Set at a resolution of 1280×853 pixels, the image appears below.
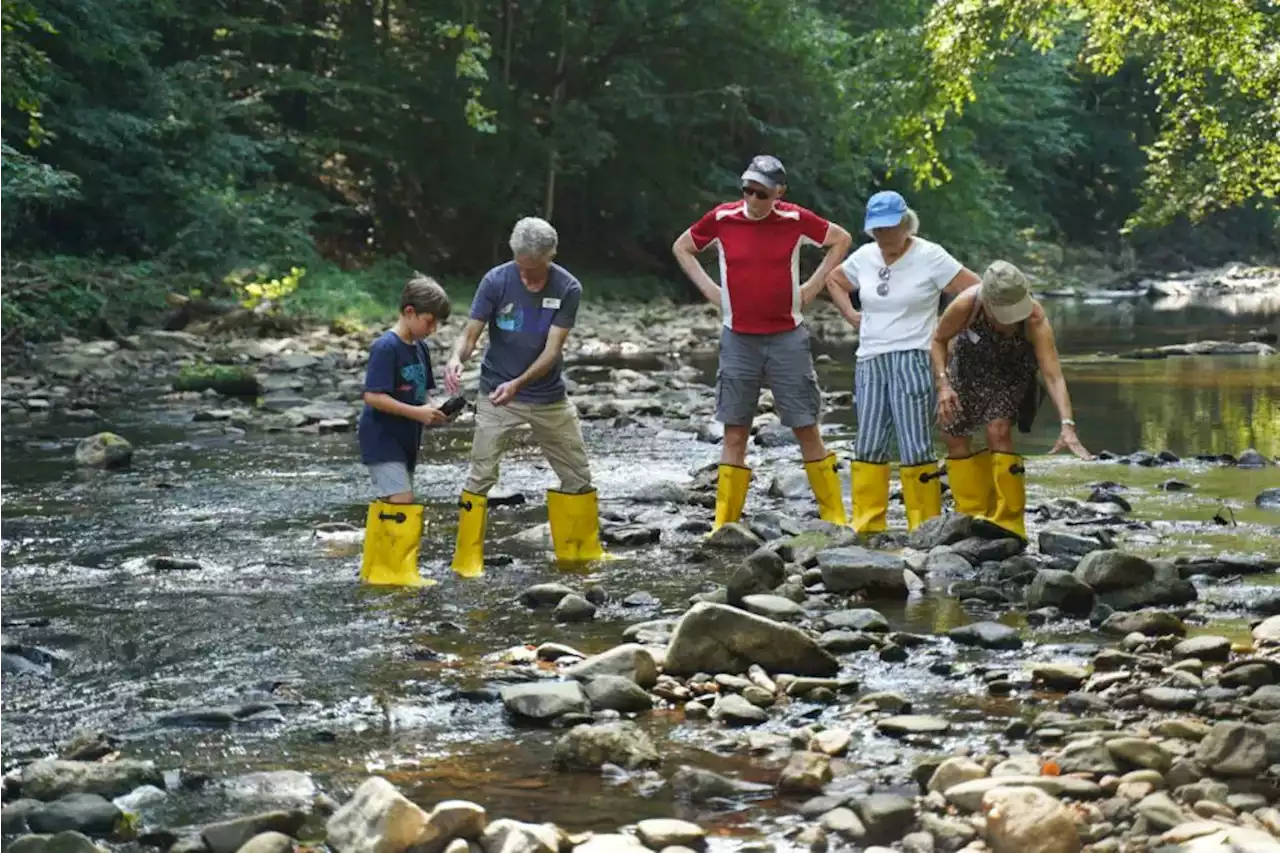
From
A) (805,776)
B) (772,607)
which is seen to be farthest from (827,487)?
(805,776)

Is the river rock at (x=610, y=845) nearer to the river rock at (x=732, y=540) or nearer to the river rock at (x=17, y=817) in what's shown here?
the river rock at (x=17, y=817)

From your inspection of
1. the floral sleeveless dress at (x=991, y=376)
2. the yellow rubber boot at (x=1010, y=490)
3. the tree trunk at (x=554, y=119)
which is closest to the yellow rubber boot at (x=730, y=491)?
the floral sleeveless dress at (x=991, y=376)

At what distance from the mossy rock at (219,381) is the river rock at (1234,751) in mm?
15483

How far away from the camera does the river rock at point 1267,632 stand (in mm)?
6758

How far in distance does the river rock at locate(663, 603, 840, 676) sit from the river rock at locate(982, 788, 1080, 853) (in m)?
1.85

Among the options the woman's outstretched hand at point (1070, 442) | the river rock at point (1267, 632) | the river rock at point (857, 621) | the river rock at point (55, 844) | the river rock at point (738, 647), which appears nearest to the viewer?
the river rock at point (55, 844)

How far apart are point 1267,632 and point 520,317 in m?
3.92

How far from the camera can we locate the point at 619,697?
6078 millimetres

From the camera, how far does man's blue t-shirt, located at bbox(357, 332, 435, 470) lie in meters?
→ 8.45

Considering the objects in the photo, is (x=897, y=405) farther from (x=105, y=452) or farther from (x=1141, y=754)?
(x=105, y=452)

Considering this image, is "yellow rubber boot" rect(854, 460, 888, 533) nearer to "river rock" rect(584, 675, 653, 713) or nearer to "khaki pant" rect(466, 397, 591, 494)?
"khaki pant" rect(466, 397, 591, 494)

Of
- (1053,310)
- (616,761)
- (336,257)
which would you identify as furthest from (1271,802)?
(1053,310)

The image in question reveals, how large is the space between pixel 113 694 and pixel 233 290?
67.3 feet

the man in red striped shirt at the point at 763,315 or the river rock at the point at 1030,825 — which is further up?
the man in red striped shirt at the point at 763,315
